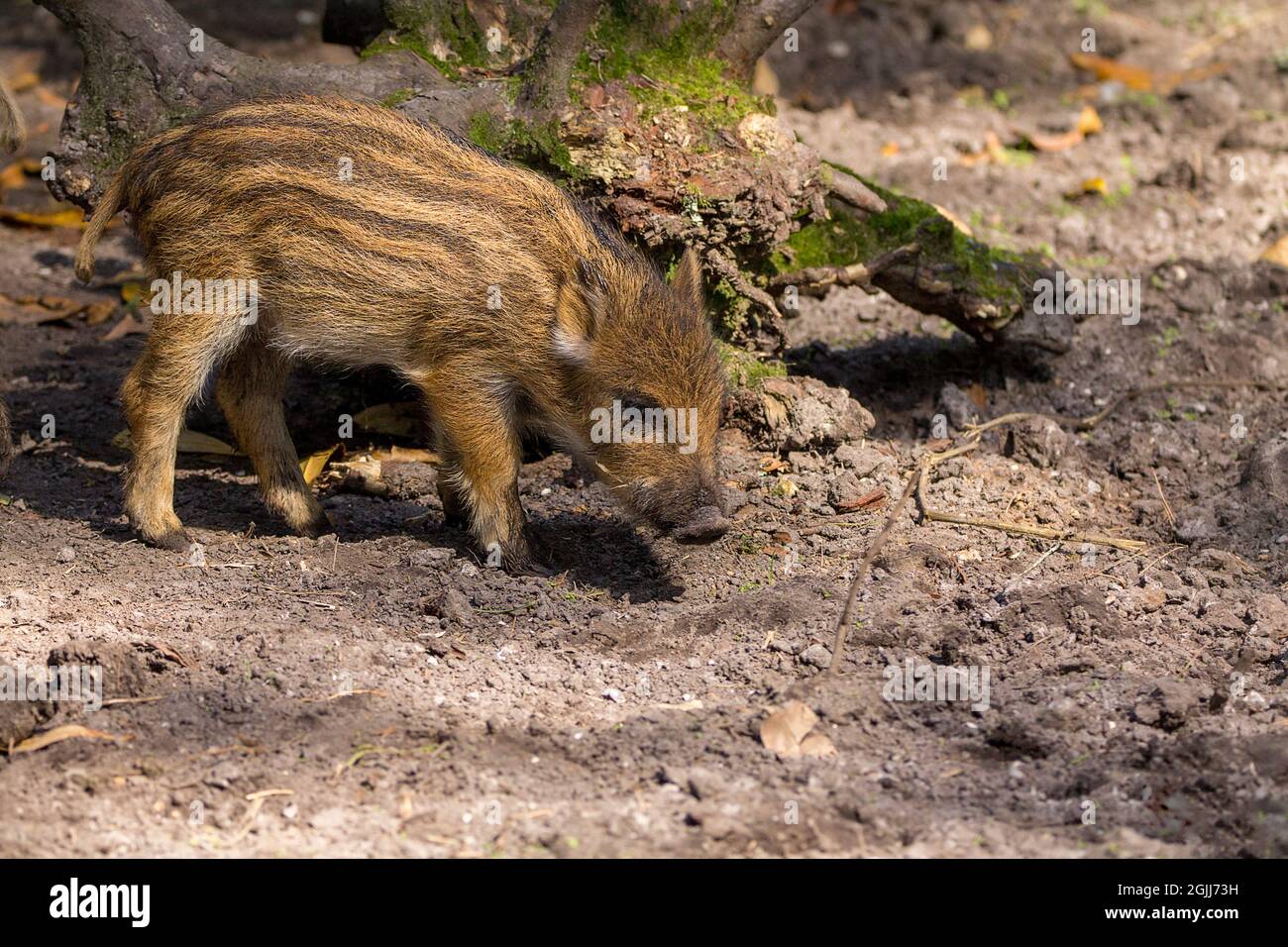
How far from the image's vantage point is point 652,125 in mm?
5641

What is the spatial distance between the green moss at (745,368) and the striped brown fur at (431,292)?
86 cm

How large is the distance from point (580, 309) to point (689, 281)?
1.70 ft

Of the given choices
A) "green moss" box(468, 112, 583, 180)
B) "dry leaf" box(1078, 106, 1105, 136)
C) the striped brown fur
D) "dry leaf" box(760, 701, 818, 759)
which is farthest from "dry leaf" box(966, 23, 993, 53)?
"dry leaf" box(760, 701, 818, 759)

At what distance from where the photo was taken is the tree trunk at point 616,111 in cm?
564

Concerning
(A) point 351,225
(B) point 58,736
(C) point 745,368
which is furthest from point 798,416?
(B) point 58,736

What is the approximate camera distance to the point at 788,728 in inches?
157

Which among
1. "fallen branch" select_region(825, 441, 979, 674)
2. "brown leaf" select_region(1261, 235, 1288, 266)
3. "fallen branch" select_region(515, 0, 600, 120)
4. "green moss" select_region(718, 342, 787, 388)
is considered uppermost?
"fallen branch" select_region(515, 0, 600, 120)

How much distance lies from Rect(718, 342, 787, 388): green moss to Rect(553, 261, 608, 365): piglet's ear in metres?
1.19

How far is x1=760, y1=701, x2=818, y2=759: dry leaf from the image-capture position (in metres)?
3.92

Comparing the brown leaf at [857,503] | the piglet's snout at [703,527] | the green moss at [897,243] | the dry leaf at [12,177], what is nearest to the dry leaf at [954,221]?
the green moss at [897,243]

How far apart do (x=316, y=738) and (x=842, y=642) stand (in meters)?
1.65

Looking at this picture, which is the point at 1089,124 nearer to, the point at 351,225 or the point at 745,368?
the point at 745,368

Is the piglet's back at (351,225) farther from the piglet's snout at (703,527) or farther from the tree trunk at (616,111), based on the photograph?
the piglet's snout at (703,527)

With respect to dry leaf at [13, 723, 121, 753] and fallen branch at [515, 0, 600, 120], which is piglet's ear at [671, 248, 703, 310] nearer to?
fallen branch at [515, 0, 600, 120]
